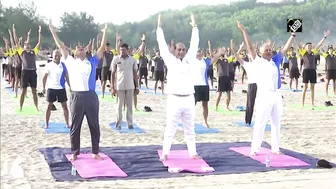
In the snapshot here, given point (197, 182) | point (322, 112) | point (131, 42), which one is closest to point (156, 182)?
point (197, 182)

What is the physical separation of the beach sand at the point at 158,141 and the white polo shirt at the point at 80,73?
4.07 ft

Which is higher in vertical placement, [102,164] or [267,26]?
[267,26]

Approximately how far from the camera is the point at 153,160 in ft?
27.0

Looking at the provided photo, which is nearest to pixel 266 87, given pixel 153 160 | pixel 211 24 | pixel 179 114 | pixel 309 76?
pixel 179 114

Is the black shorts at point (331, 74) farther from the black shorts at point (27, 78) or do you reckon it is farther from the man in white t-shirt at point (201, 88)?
the black shorts at point (27, 78)

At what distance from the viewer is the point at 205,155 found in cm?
863

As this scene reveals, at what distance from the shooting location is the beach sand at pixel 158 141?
22.2 feet

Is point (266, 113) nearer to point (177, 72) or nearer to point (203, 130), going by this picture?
point (177, 72)

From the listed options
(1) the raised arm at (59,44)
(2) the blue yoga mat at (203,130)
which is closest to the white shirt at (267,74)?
(1) the raised arm at (59,44)

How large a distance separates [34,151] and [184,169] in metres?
2.85

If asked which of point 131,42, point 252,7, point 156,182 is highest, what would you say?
point 252,7

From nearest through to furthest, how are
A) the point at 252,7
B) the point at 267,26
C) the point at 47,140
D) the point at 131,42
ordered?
the point at 47,140 < the point at 131,42 < the point at 267,26 < the point at 252,7

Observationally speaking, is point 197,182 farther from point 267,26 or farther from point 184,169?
point 267,26

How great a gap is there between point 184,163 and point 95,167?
1273 mm
